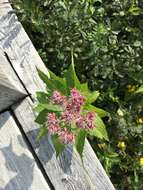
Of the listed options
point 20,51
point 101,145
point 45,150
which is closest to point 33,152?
point 45,150

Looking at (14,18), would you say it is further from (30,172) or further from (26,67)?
(30,172)

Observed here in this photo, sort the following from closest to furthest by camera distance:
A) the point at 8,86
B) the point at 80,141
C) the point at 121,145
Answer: the point at 80,141, the point at 8,86, the point at 121,145

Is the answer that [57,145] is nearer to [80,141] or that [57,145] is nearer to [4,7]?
[80,141]

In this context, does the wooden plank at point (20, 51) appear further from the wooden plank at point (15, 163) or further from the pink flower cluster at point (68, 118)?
the pink flower cluster at point (68, 118)

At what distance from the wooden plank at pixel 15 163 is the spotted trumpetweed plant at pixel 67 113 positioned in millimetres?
176

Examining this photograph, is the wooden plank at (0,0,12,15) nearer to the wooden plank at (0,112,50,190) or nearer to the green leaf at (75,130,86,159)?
the wooden plank at (0,112,50,190)

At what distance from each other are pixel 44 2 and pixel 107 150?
935 millimetres

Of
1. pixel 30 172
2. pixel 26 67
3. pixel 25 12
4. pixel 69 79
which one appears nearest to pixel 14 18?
pixel 25 12

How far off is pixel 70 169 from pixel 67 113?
0.40 meters

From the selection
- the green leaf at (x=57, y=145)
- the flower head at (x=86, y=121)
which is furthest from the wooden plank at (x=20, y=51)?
the flower head at (x=86, y=121)

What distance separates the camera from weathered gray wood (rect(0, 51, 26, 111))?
222 cm

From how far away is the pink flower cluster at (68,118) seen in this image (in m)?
1.93

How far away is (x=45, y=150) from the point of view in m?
2.25

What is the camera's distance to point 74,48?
2652 millimetres
